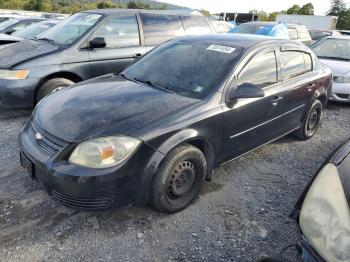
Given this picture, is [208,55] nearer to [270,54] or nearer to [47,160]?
[270,54]

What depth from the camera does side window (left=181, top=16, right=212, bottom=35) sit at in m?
6.43

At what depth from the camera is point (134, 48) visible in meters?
5.77

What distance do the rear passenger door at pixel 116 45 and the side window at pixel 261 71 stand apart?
2413mm

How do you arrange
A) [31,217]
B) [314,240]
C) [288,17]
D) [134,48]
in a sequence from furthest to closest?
[288,17] < [134,48] < [31,217] < [314,240]

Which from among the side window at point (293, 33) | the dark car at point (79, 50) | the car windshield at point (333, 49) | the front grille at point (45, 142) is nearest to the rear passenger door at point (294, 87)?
the dark car at point (79, 50)

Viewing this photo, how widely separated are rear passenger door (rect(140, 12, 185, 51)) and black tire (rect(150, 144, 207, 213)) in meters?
3.35

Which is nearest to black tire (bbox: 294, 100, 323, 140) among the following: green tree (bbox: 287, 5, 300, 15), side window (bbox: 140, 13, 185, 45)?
side window (bbox: 140, 13, 185, 45)

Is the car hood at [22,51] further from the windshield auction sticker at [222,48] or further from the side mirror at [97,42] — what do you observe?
the windshield auction sticker at [222,48]

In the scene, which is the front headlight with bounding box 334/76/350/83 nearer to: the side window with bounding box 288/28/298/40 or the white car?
the white car

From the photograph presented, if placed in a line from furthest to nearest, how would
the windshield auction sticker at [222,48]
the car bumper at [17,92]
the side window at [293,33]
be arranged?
the side window at [293,33], the car bumper at [17,92], the windshield auction sticker at [222,48]

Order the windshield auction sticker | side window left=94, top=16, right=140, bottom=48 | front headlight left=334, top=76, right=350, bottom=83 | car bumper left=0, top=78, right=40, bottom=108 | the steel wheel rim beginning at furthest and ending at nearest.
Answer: front headlight left=334, top=76, right=350, bottom=83 < side window left=94, top=16, right=140, bottom=48 < car bumper left=0, top=78, right=40, bottom=108 < the windshield auction sticker < the steel wheel rim

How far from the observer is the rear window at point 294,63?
4062 millimetres

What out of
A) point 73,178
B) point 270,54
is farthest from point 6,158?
point 270,54

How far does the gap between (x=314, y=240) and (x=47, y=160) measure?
195cm
